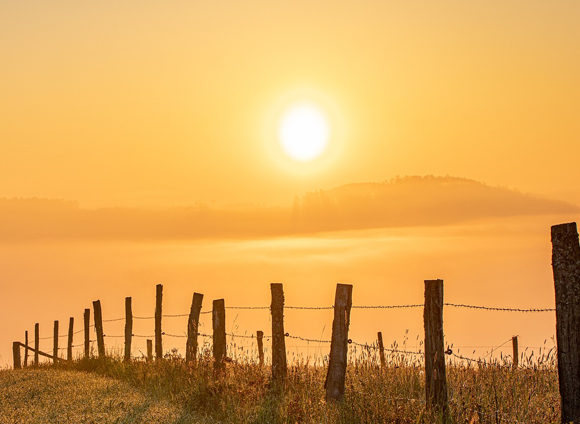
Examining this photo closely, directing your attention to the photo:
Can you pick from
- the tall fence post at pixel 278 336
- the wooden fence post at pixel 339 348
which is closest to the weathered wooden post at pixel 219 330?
the tall fence post at pixel 278 336

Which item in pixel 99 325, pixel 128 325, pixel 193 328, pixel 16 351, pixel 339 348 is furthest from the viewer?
pixel 16 351

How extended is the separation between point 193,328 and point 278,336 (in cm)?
509

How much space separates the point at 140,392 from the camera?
14836 mm

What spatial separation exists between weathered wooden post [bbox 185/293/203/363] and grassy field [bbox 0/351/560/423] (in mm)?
1333

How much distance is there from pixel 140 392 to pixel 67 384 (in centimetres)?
232

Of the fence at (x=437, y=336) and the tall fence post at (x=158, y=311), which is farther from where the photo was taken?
the tall fence post at (x=158, y=311)

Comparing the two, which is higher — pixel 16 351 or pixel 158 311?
pixel 158 311

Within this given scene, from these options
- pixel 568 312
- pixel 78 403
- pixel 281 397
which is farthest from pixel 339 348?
pixel 78 403

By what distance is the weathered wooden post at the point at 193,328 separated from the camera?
17.9 meters

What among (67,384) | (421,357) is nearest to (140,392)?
(67,384)

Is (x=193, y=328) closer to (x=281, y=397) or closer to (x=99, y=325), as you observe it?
(x=281, y=397)

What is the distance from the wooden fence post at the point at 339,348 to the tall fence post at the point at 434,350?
217cm

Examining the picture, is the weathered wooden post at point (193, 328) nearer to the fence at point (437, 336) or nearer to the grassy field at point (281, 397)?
the grassy field at point (281, 397)

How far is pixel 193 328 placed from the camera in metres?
18.3
